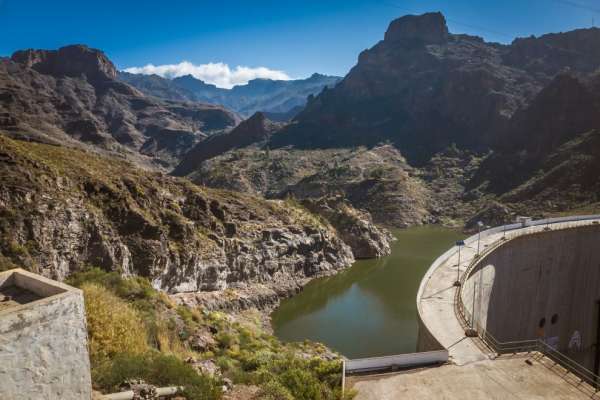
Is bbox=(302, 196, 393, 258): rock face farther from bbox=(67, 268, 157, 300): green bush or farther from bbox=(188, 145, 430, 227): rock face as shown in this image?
bbox=(67, 268, 157, 300): green bush

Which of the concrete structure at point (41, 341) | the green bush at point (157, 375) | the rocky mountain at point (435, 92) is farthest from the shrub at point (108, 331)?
the rocky mountain at point (435, 92)

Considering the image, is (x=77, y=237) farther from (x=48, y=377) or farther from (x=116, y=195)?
(x=48, y=377)

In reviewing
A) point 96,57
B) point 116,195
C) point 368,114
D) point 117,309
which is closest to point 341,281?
point 116,195

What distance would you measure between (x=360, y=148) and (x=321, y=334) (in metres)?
92.5

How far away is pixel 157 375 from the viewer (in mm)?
9984

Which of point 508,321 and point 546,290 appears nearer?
point 508,321

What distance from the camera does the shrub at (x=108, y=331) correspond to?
443 inches

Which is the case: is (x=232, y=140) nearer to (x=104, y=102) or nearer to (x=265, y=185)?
(x=265, y=185)

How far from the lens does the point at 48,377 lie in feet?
20.4

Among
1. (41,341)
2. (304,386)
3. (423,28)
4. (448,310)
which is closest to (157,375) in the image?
(304,386)

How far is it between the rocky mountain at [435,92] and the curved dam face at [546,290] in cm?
7979

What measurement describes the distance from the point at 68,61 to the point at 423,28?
482 feet

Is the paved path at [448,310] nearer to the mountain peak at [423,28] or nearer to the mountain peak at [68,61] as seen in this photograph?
the mountain peak at [423,28]

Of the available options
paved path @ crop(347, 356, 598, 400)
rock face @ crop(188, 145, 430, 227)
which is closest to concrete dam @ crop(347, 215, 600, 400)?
paved path @ crop(347, 356, 598, 400)
